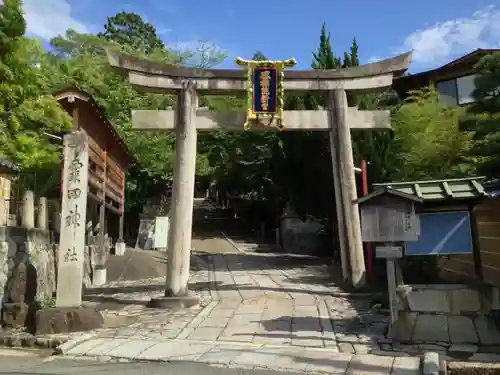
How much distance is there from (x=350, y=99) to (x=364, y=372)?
11067 mm

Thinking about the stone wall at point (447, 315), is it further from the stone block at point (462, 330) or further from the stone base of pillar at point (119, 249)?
the stone base of pillar at point (119, 249)

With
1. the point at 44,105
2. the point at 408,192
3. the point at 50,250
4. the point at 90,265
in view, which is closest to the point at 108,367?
the point at 408,192

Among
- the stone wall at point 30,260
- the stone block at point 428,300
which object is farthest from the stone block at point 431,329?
the stone wall at point 30,260

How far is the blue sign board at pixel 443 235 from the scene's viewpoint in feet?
25.1

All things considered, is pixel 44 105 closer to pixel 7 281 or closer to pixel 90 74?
pixel 7 281

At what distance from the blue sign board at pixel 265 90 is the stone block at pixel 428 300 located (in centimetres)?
596

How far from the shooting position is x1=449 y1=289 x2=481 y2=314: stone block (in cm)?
743

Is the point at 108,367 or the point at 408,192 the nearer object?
the point at 108,367

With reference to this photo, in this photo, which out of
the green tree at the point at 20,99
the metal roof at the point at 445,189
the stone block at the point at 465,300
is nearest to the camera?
the stone block at the point at 465,300

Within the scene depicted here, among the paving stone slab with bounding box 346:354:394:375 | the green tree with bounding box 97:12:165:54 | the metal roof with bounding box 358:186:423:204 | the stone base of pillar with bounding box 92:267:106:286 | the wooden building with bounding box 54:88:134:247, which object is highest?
the green tree with bounding box 97:12:165:54

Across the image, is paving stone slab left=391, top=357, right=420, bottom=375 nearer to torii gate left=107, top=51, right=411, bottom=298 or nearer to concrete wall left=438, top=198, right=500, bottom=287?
A: concrete wall left=438, top=198, right=500, bottom=287

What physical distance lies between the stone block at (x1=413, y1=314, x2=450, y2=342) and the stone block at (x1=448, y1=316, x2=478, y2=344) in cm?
7

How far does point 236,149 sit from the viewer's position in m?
26.7

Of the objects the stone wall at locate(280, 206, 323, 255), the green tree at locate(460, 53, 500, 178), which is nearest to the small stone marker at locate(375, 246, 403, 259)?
the green tree at locate(460, 53, 500, 178)
